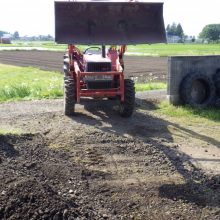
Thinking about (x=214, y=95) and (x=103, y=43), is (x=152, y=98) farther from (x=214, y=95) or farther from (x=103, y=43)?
(x=103, y=43)

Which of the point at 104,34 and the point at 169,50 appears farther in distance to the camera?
the point at 169,50

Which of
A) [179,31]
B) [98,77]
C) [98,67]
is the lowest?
[98,77]

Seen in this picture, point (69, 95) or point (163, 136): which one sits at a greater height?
point (69, 95)

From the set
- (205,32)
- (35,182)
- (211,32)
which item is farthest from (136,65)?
(205,32)

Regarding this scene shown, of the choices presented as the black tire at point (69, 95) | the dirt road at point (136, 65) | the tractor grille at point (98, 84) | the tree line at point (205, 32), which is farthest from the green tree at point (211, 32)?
the black tire at point (69, 95)

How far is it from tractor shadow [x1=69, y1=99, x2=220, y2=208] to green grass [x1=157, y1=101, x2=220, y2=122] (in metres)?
0.41

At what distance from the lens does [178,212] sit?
5.63 meters

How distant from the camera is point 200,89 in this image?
1343cm

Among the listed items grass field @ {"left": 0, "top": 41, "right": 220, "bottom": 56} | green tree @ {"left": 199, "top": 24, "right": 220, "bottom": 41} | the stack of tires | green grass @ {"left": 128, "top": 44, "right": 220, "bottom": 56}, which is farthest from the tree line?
the stack of tires

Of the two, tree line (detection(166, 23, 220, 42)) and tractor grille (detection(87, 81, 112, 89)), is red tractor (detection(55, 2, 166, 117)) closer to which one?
tractor grille (detection(87, 81, 112, 89))

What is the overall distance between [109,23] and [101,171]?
189 inches

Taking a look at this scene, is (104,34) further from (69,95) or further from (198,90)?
(198,90)

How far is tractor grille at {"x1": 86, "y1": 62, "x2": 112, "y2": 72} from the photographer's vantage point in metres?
11.3

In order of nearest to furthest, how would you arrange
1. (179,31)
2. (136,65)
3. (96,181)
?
(96,181)
(136,65)
(179,31)
